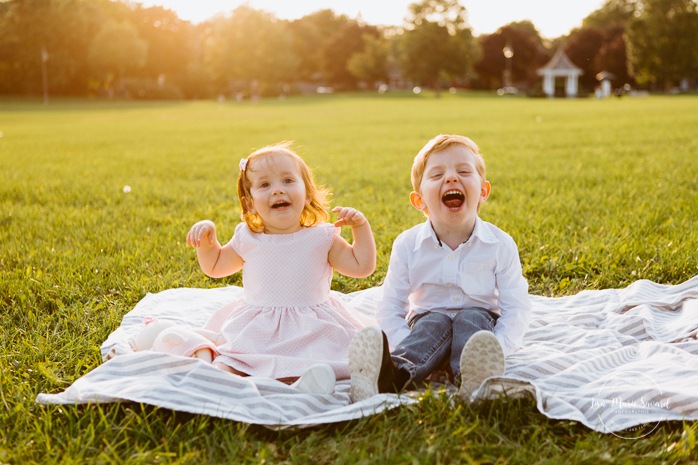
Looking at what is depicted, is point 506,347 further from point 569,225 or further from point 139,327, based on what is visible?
point 569,225

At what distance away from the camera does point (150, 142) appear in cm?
1434

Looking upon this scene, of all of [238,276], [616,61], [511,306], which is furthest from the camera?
[616,61]

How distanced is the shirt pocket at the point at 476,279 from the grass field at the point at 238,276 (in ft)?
2.23

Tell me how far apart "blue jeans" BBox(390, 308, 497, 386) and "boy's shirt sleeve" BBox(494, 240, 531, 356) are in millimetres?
65

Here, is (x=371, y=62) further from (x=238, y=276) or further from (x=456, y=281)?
(x=456, y=281)

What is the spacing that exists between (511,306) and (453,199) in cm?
53

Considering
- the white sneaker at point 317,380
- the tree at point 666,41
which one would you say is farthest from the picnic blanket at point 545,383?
the tree at point 666,41

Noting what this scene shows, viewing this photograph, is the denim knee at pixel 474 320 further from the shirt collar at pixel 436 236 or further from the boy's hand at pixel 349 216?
the boy's hand at pixel 349 216

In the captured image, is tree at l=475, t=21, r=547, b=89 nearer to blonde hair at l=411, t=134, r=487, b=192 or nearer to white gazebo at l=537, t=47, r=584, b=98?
white gazebo at l=537, t=47, r=584, b=98

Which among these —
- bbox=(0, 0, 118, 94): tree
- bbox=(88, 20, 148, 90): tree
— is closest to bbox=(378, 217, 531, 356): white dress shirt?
bbox=(88, 20, 148, 90): tree

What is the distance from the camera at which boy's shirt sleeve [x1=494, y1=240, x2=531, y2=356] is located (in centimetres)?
278

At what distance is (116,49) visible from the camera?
49781 mm

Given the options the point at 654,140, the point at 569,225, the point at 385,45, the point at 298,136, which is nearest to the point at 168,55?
the point at 385,45

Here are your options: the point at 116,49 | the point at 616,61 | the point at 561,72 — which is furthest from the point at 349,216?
the point at 616,61
